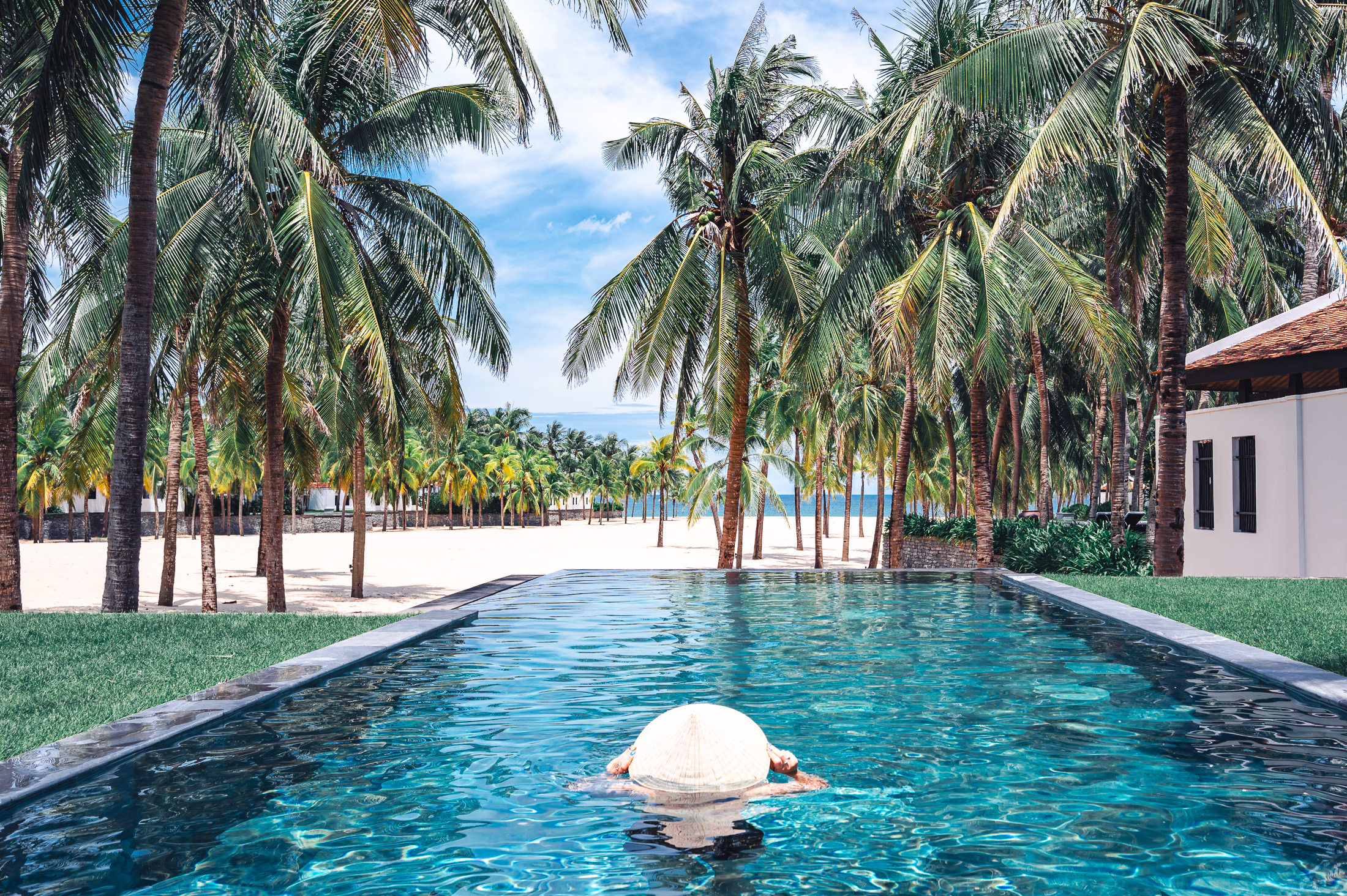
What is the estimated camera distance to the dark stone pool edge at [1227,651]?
20.7 ft

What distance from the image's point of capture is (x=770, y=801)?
467 cm

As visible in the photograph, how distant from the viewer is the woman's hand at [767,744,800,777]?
488 centimetres

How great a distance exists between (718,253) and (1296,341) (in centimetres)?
993

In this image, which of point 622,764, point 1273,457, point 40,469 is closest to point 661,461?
point 40,469

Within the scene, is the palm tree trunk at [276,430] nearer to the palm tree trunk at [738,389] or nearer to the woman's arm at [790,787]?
the palm tree trunk at [738,389]

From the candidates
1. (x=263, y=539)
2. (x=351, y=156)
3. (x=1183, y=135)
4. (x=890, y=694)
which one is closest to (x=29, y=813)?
(x=890, y=694)

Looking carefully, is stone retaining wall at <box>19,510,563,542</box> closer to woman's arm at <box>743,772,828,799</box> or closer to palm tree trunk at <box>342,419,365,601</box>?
palm tree trunk at <box>342,419,365,601</box>

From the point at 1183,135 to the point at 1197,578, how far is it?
661 cm

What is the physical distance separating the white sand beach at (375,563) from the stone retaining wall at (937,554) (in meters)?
4.33

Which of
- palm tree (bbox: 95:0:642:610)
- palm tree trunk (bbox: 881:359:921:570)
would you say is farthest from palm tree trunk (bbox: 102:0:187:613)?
palm tree trunk (bbox: 881:359:921:570)

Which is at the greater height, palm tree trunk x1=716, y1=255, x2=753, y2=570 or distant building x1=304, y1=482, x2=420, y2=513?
palm tree trunk x1=716, y1=255, x2=753, y2=570

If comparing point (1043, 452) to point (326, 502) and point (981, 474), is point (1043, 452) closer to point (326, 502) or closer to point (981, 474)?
point (981, 474)

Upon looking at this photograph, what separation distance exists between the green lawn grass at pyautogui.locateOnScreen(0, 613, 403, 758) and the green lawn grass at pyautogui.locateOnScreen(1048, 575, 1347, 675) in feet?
27.7

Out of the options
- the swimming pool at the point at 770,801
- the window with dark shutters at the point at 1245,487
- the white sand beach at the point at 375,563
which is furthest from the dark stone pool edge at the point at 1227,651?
the white sand beach at the point at 375,563
